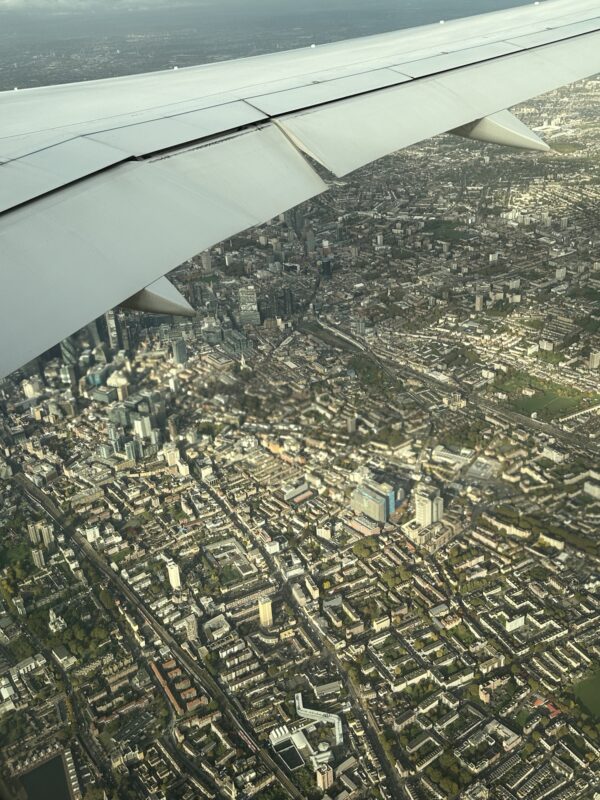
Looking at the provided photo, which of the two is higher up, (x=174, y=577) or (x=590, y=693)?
(x=174, y=577)

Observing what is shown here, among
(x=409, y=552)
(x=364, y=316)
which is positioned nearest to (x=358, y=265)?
(x=364, y=316)

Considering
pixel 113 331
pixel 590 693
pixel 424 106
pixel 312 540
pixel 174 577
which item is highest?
pixel 424 106

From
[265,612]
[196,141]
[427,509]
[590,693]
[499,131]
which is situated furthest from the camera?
[427,509]

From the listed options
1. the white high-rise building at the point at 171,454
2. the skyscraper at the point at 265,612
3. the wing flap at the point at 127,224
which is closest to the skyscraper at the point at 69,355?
the white high-rise building at the point at 171,454

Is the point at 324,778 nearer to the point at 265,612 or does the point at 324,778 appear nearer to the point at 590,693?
the point at 265,612

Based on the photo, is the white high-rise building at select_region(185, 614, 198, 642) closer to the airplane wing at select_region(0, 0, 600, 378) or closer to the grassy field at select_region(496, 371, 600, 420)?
the airplane wing at select_region(0, 0, 600, 378)

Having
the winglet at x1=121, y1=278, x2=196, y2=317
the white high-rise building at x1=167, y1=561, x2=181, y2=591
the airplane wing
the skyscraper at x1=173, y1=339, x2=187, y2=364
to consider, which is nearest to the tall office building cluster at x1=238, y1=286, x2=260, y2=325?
the skyscraper at x1=173, y1=339, x2=187, y2=364

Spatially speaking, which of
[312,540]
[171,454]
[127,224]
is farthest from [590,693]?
[127,224]
